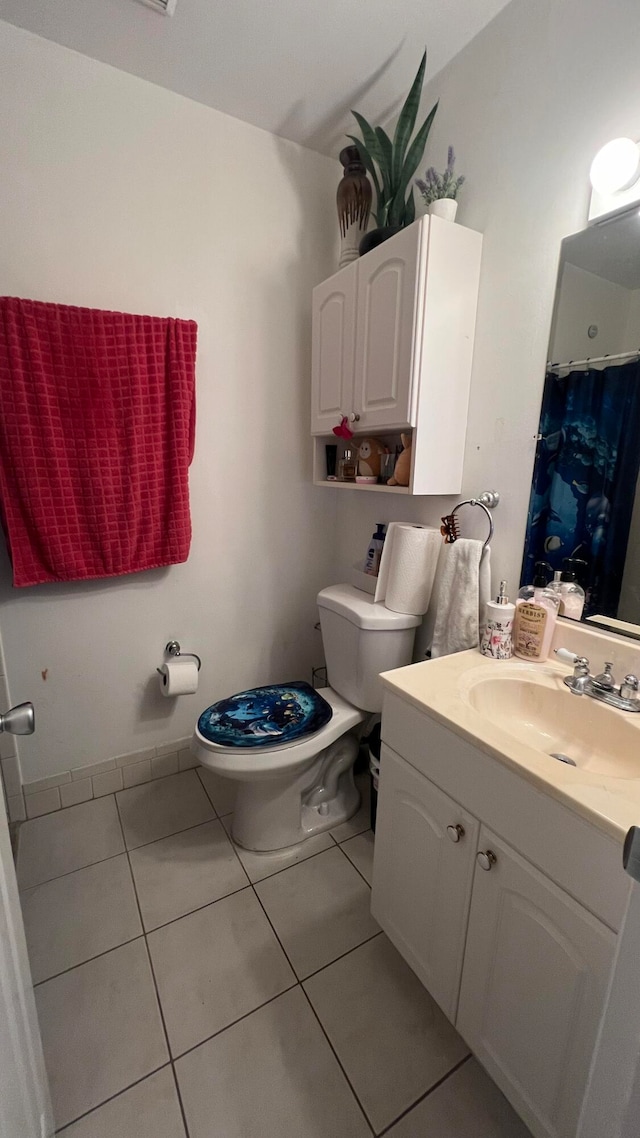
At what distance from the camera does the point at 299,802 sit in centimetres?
149

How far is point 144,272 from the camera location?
145cm

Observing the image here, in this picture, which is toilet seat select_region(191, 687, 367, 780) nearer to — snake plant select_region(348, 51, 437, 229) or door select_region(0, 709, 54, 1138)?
door select_region(0, 709, 54, 1138)

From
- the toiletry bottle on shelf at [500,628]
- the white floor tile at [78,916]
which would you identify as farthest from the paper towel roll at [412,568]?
the white floor tile at [78,916]

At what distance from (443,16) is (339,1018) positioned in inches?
97.0

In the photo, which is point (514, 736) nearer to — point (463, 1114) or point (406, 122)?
point (463, 1114)

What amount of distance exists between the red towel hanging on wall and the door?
0.92m

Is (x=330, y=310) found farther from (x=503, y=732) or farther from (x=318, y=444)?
(x=503, y=732)

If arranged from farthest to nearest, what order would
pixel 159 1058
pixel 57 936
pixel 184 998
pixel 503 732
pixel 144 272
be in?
pixel 144 272 < pixel 57 936 < pixel 184 998 < pixel 159 1058 < pixel 503 732

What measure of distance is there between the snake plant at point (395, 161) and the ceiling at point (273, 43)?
103mm

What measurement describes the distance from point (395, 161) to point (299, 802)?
2.02 meters

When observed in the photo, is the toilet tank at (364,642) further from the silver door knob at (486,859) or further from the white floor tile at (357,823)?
the silver door knob at (486,859)

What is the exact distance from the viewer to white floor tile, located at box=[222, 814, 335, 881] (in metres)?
1.41

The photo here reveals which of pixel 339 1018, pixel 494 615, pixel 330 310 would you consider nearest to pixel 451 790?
pixel 494 615

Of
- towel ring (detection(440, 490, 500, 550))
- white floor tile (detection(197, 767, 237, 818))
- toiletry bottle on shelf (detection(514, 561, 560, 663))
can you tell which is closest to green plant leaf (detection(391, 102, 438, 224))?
towel ring (detection(440, 490, 500, 550))
